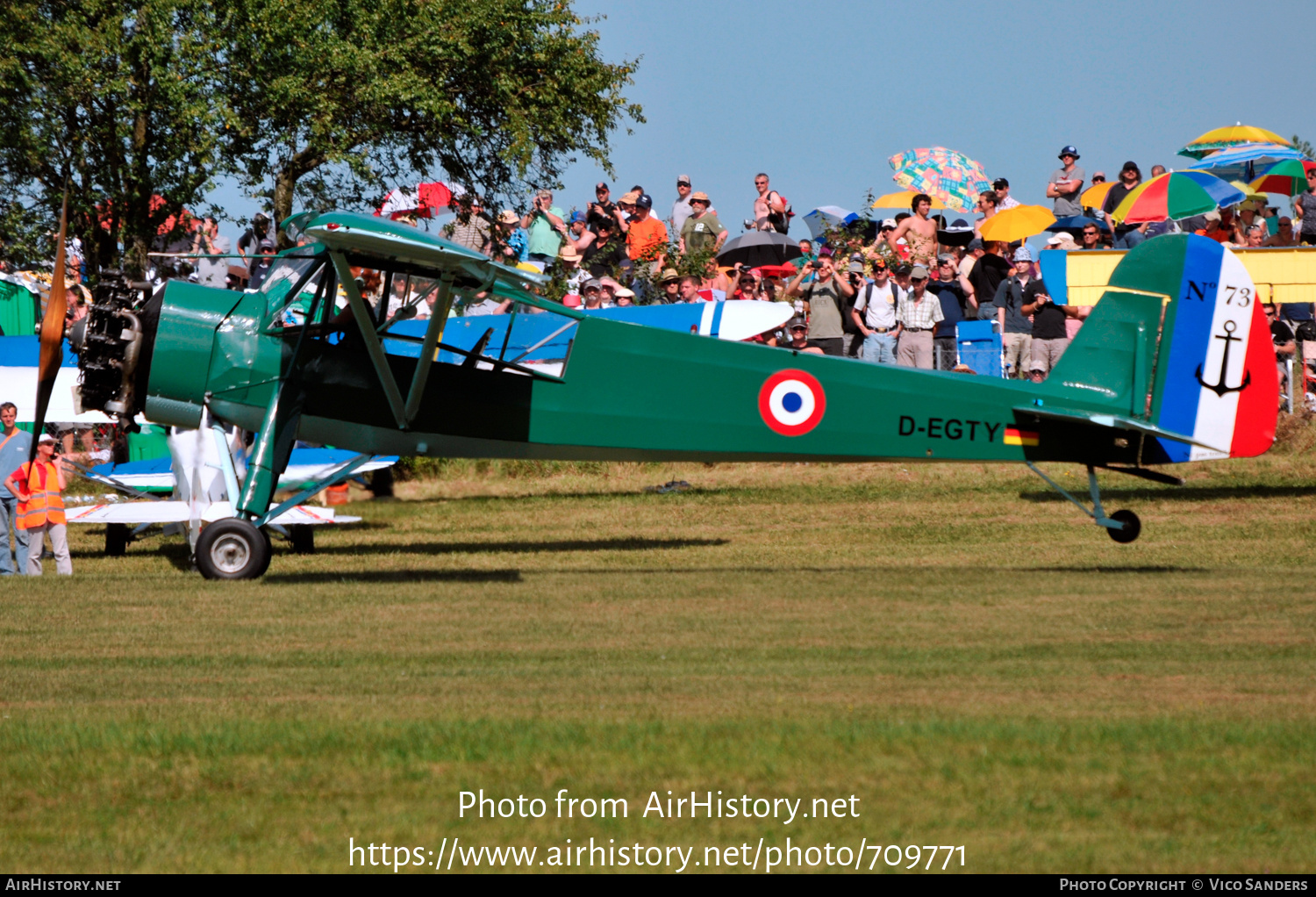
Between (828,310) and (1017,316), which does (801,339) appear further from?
(1017,316)

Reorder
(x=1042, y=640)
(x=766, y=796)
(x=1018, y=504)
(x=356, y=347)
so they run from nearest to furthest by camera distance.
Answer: (x=766, y=796)
(x=1042, y=640)
(x=356, y=347)
(x=1018, y=504)

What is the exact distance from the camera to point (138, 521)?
13750 millimetres

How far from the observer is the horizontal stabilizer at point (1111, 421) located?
11320mm

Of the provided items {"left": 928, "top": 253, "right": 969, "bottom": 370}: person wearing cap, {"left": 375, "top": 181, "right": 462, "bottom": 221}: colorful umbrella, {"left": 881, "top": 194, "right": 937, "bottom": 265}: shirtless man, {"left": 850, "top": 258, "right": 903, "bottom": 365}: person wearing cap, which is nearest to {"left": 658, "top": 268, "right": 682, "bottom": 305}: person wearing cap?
{"left": 850, "top": 258, "right": 903, "bottom": 365}: person wearing cap

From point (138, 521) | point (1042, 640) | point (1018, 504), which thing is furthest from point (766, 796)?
point (1018, 504)

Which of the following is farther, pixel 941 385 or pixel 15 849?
pixel 941 385

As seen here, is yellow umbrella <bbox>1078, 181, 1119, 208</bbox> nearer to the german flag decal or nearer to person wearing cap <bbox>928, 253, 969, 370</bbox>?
person wearing cap <bbox>928, 253, 969, 370</bbox>

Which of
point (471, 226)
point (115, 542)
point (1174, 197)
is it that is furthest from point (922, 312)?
point (115, 542)

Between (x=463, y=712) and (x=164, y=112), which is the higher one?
(x=164, y=112)

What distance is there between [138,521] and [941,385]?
7554 millimetres

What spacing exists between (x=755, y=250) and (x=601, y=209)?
2.77m

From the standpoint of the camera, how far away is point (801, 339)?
18.4 m

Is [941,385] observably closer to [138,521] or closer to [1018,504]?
[1018,504]

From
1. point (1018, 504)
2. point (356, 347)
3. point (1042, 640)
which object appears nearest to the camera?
point (1042, 640)
